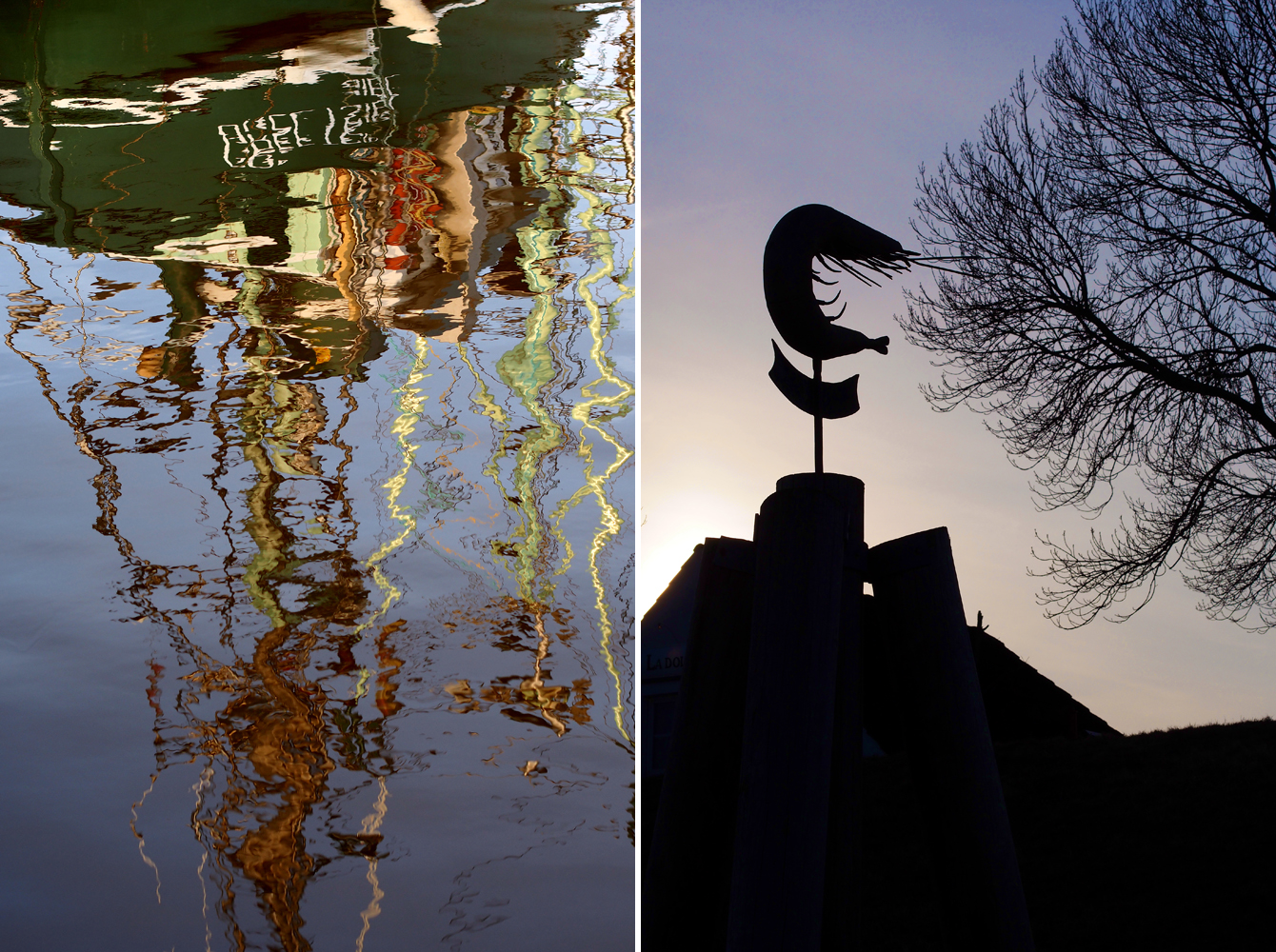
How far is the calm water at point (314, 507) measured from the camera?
136cm

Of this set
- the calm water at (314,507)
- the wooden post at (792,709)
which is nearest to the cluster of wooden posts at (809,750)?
the wooden post at (792,709)

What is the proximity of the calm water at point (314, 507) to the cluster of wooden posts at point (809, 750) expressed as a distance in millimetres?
287

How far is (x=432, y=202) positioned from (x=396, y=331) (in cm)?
75

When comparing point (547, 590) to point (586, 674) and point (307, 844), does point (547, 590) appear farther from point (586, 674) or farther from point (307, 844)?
point (307, 844)

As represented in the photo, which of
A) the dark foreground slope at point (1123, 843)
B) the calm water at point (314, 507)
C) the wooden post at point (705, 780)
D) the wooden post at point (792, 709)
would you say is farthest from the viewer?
the dark foreground slope at point (1123, 843)

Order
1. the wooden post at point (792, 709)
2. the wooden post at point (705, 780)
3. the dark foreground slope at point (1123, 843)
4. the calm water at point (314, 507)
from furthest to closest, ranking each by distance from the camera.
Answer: the dark foreground slope at point (1123, 843) → the calm water at point (314, 507) → the wooden post at point (705, 780) → the wooden post at point (792, 709)

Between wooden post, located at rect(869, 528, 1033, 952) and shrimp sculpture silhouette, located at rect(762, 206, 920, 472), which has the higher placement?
shrimp sculpture silhouette, located at rect(762, 206, 920, 472)

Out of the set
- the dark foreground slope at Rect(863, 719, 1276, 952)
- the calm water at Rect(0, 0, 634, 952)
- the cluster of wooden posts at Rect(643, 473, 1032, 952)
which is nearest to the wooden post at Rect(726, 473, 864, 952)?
the cluster of wooden posts at Rect(643, 473, 1032, 952)

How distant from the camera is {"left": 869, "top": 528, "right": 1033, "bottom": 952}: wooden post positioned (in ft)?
3.48

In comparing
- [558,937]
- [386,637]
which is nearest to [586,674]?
[386,637]

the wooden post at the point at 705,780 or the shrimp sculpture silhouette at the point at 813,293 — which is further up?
the shrimp sculpture silhouette at the point at 813,293

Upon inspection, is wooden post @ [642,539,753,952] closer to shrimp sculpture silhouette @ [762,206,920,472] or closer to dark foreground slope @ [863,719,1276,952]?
shrimp sculpture silhouette @ [762,206,920,472]

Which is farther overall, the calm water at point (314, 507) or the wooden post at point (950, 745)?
the calm water at point (314, 507)

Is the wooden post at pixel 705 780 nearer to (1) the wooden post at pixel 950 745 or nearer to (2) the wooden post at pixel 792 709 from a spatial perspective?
(2) the wooden post at pixel 792 709
